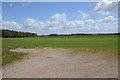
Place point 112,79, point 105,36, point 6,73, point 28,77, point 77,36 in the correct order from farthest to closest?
point 77,36 < point 105,36 < point 6,73 < point 28,77 < point 112,79

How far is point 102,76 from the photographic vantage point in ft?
33.8

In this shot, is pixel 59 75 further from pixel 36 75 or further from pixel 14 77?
pixel 14 77

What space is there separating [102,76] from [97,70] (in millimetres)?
1385

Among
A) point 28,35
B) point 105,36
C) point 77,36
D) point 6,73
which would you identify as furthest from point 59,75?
point 28,35

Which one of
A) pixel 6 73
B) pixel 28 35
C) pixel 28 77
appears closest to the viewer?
pixel 28 77

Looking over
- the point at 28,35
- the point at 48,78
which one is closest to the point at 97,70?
the point at 48,78

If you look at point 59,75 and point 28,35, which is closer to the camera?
point 59,75

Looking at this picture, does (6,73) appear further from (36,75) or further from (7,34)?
(7,34)

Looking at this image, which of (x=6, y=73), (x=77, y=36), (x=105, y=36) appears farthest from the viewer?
(x=77, y=36)

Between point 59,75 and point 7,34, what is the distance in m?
53.5

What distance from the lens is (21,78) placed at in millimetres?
10289

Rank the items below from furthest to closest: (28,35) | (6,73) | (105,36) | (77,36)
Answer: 1. (28,35)
2. (77,36)
3. (105,36)
4. (6,73)

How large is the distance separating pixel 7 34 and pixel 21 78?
176 ft

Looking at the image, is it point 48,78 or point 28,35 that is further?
point 28,35
